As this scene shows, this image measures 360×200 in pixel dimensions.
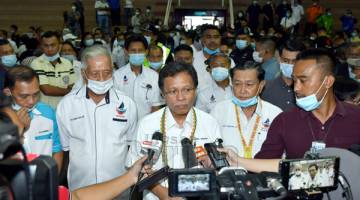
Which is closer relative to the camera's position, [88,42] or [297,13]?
[88,42]

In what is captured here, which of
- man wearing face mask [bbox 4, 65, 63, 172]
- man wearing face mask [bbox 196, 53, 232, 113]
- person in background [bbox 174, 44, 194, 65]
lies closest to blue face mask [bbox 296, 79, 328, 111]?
man wearing face mask [bbox 4, 65, 63, 172]

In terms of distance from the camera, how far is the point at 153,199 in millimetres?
2721

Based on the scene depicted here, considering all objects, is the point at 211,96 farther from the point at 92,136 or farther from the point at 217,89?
the point at 92,136

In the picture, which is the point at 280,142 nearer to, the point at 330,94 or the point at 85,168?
the point at 330,94

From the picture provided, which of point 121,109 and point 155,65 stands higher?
point 155,65

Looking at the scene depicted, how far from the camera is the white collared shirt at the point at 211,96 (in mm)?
4477

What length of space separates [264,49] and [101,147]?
3.37 metres

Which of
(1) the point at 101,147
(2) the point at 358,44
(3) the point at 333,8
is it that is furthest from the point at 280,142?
(3) the point at 333,8

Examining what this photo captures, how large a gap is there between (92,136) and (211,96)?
1.63 meters

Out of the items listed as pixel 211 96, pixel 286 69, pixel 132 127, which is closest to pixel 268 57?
pixel 211 96

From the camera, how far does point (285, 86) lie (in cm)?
403

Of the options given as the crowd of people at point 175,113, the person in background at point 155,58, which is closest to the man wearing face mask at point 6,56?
the crowd of people at point 175,113

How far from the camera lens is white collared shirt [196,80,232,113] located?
4.48 metres

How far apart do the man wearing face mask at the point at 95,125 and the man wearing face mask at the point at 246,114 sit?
2.26 feet
